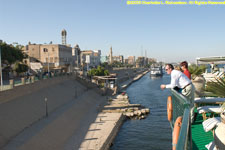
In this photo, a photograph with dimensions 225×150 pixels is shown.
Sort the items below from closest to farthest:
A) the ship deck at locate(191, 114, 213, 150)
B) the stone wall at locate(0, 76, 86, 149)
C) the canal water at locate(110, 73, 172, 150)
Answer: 1. the ship deck at locate(191, 114, 213, 150)
2. the stone wall at locate(0, 76, 86, 149)
3. the canal water at locate(110, 73, 172, 150)

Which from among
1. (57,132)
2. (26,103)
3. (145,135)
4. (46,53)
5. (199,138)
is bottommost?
(145,135)

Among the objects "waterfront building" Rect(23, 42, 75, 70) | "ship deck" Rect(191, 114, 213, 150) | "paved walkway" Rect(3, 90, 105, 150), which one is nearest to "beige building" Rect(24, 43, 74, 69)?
"waterfront building" Rect(23, 42, 75, 70)

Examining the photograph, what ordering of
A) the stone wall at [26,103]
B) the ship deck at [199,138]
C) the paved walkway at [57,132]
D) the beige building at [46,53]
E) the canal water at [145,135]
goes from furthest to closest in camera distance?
the beige building at [46,53] < the canal water at [145,135] < the stone wall at [26,103] < the paved walkway at [57,132] < the ship deck at [199,138]

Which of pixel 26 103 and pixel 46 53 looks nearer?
pixel 26 103

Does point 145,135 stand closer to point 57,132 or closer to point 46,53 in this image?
point 57,132

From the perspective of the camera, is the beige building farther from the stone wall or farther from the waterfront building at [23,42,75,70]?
the stone wall

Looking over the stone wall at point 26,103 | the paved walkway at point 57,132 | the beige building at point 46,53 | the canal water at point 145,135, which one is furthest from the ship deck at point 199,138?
the beige building at point 46,53

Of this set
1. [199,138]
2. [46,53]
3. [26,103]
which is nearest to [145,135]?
[26,103]

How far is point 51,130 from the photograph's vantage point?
20.1 metres

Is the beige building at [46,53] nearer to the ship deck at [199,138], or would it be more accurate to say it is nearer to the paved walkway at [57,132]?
the paved walkway at [57,132]

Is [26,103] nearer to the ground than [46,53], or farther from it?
nearer to the ground

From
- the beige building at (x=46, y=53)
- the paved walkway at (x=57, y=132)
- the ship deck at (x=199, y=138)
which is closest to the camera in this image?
the ship deck at (x=199, y=138)

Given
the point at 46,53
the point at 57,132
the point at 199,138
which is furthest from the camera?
the point at 46,53

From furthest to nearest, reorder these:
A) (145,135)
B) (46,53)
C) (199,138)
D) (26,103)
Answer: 1. (46,53)
2. (26,103)
3. (145,135)
4. (199,138)
